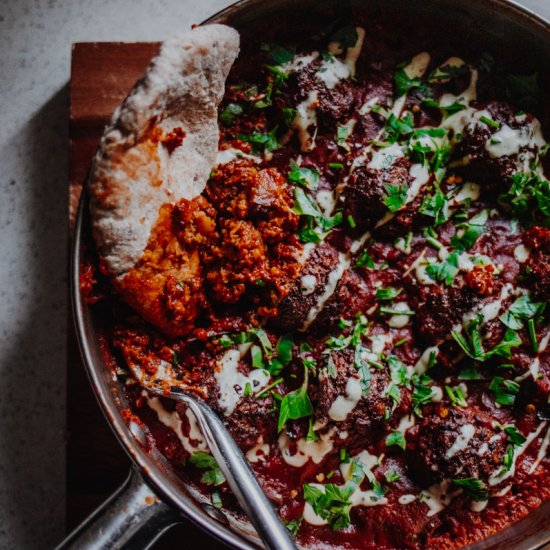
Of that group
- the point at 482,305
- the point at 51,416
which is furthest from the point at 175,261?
the point at 482,305

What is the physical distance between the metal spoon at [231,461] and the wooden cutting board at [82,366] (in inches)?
19.3

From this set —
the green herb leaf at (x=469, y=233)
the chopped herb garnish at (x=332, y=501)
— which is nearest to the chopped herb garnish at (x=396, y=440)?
the chopped herb garnish at (x=332, y=501)

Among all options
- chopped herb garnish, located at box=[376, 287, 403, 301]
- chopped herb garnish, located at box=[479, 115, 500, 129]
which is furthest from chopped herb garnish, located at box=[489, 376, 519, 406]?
chopped herb garnish, located at box=[479, 115, 500, 129]

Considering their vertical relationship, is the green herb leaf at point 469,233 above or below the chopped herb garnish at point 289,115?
below

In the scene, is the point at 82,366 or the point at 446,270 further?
the point at 82,366

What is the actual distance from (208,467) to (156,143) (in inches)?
63.1

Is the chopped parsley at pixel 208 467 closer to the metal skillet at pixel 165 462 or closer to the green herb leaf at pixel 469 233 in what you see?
the metal skillet at pixel 165 462

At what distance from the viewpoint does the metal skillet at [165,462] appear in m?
2.69

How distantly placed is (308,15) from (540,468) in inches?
105

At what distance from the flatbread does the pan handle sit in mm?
973

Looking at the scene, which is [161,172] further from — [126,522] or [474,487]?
[474,487]

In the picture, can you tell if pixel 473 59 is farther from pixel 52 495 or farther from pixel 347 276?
pixel 52 495

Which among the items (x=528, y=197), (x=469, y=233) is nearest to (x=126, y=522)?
(x=469, y=233)

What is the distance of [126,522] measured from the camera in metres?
2.68
